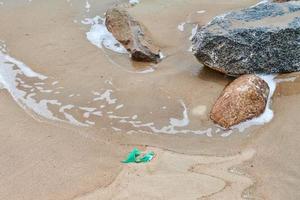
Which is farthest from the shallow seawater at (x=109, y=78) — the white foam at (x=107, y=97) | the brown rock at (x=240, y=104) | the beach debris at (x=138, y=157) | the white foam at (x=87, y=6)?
the beach debris at (x=138, y=157)

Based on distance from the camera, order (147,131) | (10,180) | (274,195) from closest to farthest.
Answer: (274,195)
(10,180)
(147,131)

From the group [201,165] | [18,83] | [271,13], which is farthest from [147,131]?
[271,13]

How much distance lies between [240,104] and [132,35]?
185 cm

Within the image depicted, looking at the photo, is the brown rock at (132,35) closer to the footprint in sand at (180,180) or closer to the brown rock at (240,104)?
the brown rock at (240,104)

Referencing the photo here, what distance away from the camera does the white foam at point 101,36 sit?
5.69 meters

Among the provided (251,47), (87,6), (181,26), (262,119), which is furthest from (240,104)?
(87,6)

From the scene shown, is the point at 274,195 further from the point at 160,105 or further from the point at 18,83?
the point at 18,83

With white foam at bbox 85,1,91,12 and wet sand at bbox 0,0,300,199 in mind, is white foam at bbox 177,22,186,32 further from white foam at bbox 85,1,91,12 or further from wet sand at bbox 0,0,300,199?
white foam at bbox 85,1,91,12

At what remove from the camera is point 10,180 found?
363cm

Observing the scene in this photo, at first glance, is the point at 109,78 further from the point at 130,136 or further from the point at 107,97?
the point at 130,136

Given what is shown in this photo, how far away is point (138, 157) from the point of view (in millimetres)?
3906

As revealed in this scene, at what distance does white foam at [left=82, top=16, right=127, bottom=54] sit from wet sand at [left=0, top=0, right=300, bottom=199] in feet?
0.39

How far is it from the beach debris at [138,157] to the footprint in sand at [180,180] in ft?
0.18

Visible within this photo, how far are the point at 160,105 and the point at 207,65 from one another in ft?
2.44
